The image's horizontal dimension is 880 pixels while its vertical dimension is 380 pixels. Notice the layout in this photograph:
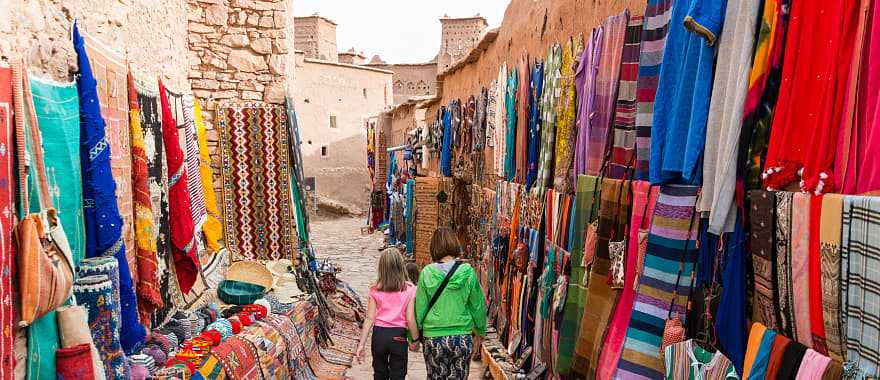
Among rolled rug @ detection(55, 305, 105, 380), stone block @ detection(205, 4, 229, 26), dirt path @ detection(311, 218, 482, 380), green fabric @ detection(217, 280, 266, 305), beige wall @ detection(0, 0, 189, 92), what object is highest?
stone block @ detection(205, 4, 229, 26)

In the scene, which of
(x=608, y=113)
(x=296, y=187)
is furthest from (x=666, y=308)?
(x=296, y=187)

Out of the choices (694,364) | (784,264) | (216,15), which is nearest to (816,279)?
(784,264)

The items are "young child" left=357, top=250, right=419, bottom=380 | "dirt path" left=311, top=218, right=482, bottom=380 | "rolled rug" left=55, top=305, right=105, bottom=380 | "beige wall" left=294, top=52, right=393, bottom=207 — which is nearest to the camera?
"rolled rug" left=55, top=305, right=105, bottom=380

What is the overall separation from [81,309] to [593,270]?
2339mm

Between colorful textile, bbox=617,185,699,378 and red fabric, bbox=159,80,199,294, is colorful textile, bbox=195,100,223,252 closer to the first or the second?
red fabric, bbox=159,80,199,294

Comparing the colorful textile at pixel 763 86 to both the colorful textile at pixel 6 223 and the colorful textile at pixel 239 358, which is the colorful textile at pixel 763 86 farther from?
the colorful textile at pixel 239 358

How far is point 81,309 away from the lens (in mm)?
2631

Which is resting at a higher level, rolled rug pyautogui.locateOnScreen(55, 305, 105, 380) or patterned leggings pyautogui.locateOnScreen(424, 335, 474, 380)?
rolled rug pyautogui.locateOnScreen(55, 305, 105, 380)

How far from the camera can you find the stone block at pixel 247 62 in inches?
259

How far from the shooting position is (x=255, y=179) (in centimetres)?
656

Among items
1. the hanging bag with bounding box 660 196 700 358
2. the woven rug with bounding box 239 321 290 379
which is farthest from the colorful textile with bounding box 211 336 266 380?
the hanging bag with bounding box 660 196 700 358

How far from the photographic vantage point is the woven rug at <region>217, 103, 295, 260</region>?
648 centimetres

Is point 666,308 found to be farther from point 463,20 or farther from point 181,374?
point 463,20

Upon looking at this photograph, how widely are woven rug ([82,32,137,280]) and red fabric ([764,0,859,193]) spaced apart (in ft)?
9.79
